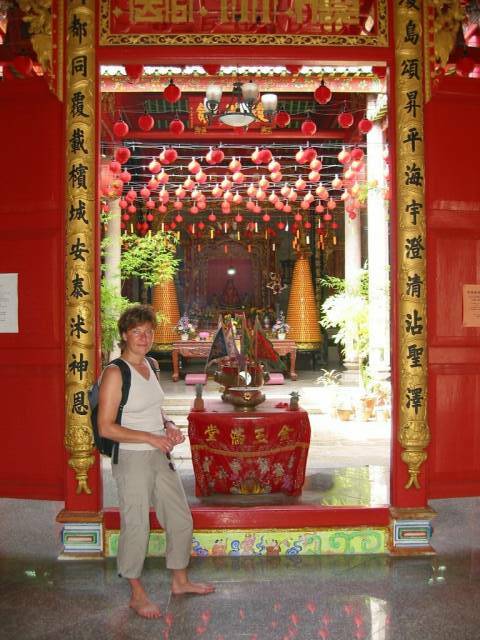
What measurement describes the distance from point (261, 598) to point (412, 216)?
2031 millimetres

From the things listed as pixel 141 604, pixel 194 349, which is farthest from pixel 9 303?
pixel 194 349

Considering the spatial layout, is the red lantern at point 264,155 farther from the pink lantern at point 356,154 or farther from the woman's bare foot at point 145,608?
the woman's bare foot at point 145,608

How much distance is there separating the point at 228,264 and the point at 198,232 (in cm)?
106

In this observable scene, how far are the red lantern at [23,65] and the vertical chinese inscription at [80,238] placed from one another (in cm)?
29

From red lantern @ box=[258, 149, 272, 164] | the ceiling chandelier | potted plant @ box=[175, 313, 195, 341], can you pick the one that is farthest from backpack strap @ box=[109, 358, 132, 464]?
potted plant @ box=[175, 313, 195, 341]

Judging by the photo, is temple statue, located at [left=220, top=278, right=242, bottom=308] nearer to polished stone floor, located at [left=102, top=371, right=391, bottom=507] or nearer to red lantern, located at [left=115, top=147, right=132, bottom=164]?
polished stone floor, located at [left=102, top=371, right=391, bottom=507]

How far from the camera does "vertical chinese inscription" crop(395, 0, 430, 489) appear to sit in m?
3.48

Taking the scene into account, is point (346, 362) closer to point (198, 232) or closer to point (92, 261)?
point (198, 232)

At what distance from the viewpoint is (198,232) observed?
14195mm

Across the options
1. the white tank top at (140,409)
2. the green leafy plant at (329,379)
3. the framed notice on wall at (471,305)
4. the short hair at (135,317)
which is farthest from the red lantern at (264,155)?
the white tank top at (140,409)

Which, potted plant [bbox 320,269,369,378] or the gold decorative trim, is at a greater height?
potted plant [bbox 320,269,369,378]

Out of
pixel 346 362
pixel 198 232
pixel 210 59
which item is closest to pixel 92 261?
pixel 210 59

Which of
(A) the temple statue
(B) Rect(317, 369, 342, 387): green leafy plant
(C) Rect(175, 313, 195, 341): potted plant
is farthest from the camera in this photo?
(A) the temple statue

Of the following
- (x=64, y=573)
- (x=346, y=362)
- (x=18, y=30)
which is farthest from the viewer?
(x=346, y=362)
